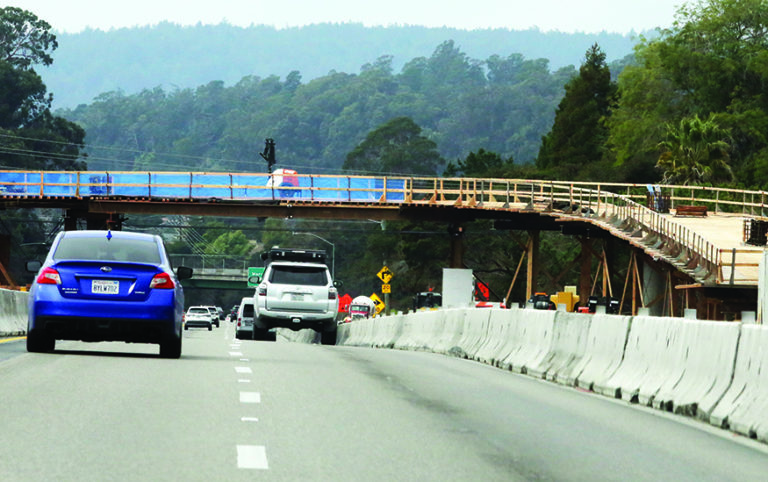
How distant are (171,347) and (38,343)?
1.83 meters

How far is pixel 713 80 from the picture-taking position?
97062 mm

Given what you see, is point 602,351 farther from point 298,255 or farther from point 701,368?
point 298,255

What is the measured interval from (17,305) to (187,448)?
2182cm

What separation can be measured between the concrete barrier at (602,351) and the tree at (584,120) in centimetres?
11237

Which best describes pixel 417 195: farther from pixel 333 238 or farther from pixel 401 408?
pixel 333 238

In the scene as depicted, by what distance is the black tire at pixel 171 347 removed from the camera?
18750mm

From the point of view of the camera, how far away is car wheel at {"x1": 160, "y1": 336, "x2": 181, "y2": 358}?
18750 millimetres

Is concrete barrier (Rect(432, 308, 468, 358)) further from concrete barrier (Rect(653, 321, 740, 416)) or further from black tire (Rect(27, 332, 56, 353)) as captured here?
concrete barrier (Rect(653, 321, 740, 416))

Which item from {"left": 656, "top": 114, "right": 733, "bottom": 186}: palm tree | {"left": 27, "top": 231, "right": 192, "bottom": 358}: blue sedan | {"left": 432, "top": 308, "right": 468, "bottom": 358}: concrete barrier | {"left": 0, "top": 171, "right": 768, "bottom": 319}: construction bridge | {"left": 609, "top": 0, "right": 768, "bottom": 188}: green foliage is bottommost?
{"left": 432, "top": 308, "right": 468, "bottom": 358}: concrete barrier

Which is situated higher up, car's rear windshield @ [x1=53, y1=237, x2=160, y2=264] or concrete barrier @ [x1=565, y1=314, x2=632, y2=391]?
car's rear windshield @ [x1=53, y1=237, x2=160, y2=264]

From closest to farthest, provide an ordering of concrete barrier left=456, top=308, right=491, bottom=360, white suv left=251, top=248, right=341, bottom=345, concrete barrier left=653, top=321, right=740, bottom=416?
concrete barrier left=653, top=321, right=740, bottom=416 → concrete barrier left=456, top=308, right=491, bottom=360 → white suv left=251, top=248, right=341, bottom=345

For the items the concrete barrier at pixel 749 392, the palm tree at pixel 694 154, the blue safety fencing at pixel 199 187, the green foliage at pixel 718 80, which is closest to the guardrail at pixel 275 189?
the blue safety fencing at pixel 199 187

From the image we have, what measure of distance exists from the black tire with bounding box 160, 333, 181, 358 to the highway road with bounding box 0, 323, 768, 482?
1578 mm

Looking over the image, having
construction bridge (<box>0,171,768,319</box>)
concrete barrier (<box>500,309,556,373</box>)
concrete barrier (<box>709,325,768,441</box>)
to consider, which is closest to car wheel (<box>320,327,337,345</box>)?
concrete barrier (<box>500,309,556,373</box>)
